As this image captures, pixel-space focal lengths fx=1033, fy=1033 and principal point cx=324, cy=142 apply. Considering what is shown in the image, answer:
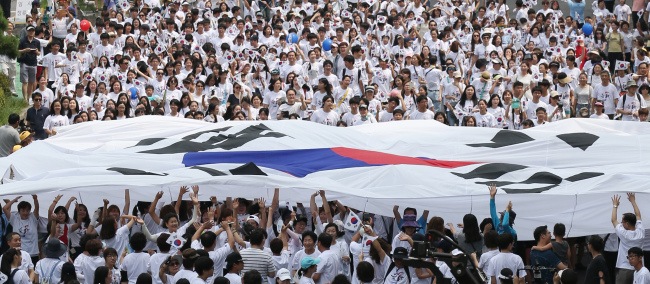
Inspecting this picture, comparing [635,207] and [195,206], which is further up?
[635,207]

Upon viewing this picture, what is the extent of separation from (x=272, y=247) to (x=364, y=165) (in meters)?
2.80

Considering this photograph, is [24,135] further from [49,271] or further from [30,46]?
[49,271]

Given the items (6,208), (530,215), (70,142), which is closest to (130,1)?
(70,142)

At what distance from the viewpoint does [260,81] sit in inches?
734

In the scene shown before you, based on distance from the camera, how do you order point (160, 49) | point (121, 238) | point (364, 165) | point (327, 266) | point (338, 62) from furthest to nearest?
point (160, 49)
point (338, 62)
point (364, 165)
point (121, 238)
point (327, 266)

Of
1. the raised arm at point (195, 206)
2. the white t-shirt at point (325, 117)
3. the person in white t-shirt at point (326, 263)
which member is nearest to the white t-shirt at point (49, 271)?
the raised arm at point (195, 206)

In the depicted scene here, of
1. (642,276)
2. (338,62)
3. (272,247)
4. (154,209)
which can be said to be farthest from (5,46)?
(642,276)

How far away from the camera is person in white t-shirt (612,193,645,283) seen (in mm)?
10641

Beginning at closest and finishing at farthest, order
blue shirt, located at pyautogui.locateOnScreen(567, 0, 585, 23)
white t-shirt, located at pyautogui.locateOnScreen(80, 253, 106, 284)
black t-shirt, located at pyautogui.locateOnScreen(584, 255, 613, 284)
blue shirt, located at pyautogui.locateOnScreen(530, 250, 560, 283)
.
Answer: white t-shirt, located at pyautogui.locateOnScreen(80, 253, 106, 284) < black t-shirt, located at pyautogui.locateOnScreen(584, 255, 613, 284) < blue shirt, located at pyautogui.locateOnScreen(530, 250, 560, 283) < blue shirt, located at pyautogui.locateOnScreen(567, 0, 585, 23)

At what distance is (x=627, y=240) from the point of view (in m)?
10.7

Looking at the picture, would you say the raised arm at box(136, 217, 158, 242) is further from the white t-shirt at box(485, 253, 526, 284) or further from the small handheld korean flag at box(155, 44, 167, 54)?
the small handheld korean flag at box(155, 44, 167, 54)

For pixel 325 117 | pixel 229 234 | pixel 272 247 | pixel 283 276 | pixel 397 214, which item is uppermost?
pixel 325 117

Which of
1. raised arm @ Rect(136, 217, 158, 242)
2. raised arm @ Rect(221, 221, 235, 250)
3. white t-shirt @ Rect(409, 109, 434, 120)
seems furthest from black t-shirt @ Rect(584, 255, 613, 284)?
white t-shirt @ Rect(409, 109, 434, 120)

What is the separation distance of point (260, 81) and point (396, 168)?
270 inches
